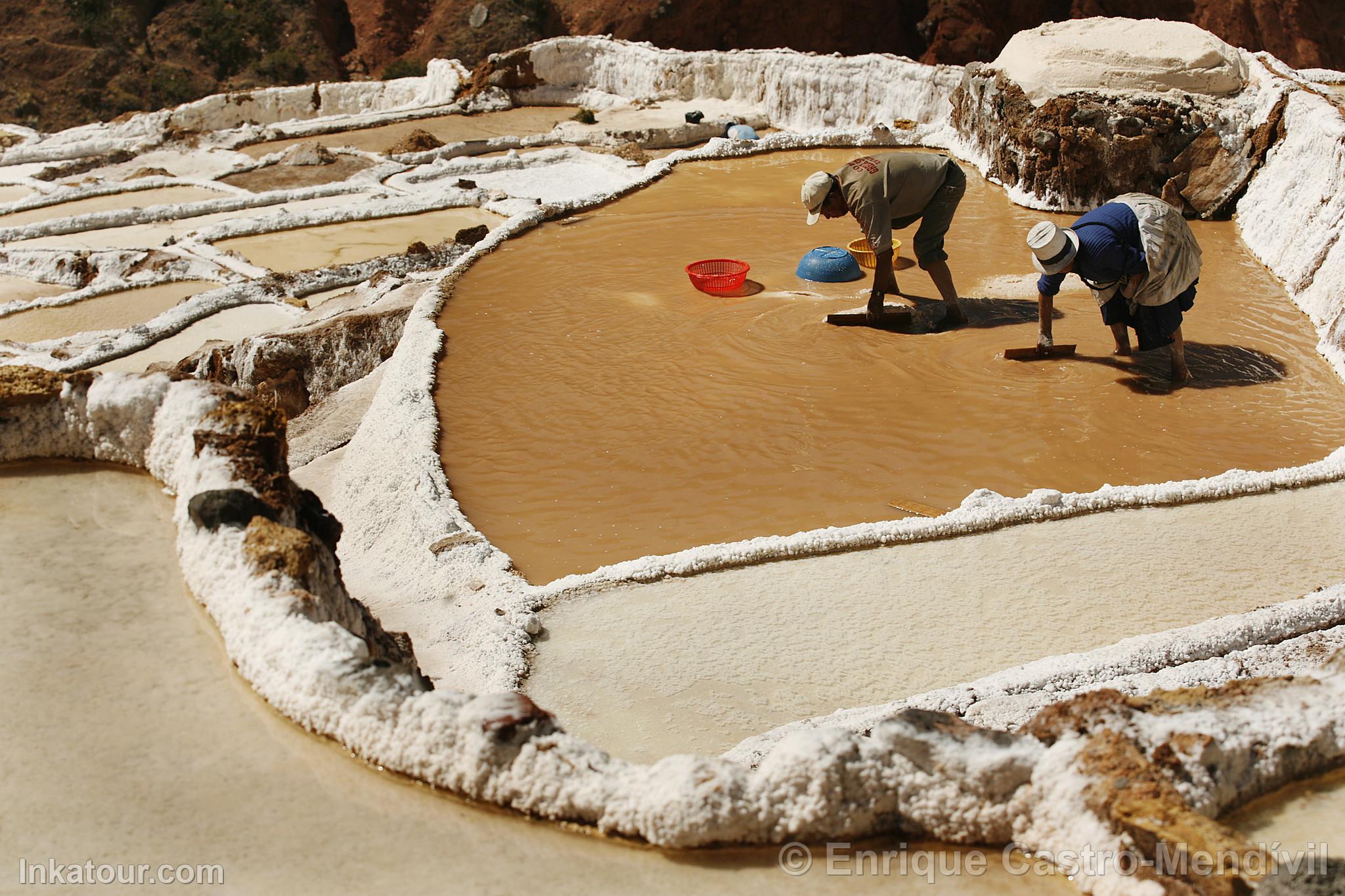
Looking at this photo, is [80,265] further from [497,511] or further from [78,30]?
[78,30]

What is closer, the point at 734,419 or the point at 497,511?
the point at 497,511

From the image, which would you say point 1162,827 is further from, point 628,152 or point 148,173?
point 148,173

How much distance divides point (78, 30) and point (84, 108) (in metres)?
2.89

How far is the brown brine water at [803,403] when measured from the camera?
4836 mm

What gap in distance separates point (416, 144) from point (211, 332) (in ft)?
20.4

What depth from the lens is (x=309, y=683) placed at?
249 centimetres

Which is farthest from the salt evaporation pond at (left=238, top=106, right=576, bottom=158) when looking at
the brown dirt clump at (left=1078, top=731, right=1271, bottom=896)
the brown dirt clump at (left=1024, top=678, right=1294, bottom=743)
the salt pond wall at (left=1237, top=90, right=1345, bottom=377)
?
the brown dirt clump at (left=1078, top=731, right=1271, bottom=896)

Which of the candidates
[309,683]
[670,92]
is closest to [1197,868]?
[309,683]

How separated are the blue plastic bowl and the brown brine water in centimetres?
13

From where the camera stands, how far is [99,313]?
8.73 meters

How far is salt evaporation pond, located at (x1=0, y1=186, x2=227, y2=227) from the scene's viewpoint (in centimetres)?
1165

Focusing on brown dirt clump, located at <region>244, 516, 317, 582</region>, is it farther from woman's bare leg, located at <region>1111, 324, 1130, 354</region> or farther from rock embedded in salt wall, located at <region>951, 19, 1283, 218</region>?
rock embedded in salt wall, located at <region>951, 19, 1283, 218</region>

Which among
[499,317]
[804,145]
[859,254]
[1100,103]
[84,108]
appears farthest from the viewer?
[84,108]

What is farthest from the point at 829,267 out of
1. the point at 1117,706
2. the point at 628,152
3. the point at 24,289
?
the point at 24,289
